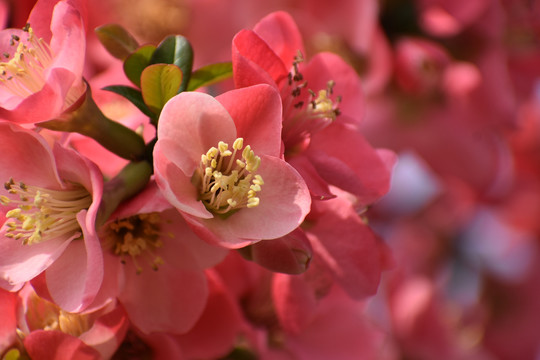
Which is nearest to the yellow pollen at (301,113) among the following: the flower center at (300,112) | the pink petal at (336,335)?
the flower center at (300,112)

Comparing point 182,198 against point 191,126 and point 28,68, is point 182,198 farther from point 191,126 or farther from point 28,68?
point 28,68

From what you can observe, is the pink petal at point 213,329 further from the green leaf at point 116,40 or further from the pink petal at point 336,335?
the green leaf at point 116,40

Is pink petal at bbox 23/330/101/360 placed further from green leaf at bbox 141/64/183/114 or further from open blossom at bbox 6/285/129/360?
green leaf at bbox 141/64/183/114

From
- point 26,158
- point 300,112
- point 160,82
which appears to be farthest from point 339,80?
point 26,158

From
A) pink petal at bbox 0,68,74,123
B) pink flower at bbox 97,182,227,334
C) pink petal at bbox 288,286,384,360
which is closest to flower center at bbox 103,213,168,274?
pink flower at bbox 97,182,227,334

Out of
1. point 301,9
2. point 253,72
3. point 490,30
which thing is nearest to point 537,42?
point 490,30
